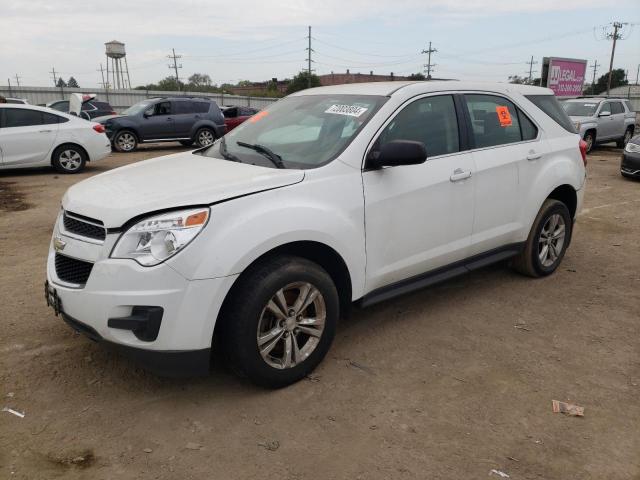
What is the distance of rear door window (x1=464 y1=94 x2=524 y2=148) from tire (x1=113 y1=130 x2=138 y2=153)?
13.9 meters

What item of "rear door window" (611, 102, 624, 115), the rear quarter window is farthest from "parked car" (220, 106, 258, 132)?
the rear quarter window

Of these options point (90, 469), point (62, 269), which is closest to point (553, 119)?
point (62, 269)

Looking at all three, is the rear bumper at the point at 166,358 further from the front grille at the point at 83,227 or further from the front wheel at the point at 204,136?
the front wheel at the point at 204,136

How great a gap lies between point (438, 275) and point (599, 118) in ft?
46.5

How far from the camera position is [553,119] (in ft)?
15.5

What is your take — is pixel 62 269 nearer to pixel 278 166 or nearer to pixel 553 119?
pixel 278 166

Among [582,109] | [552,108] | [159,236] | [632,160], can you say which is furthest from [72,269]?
[582,109]

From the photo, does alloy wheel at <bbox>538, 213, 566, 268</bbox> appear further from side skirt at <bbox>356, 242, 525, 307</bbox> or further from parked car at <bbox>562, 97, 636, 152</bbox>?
parked car at <bbox>562, 97, 636, 152</bbox>

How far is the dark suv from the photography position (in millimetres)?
15945

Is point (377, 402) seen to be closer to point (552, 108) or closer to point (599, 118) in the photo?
point (552, 108)

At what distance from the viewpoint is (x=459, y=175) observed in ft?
12.4

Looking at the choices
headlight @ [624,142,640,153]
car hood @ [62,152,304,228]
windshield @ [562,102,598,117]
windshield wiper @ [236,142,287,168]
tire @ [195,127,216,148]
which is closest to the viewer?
car hood @ [62,152,304,228]

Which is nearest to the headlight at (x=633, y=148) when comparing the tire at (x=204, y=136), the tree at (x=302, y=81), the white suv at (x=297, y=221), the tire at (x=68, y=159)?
the white suv at (x=297, y=221)

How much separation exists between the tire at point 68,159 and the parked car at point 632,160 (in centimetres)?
1133
